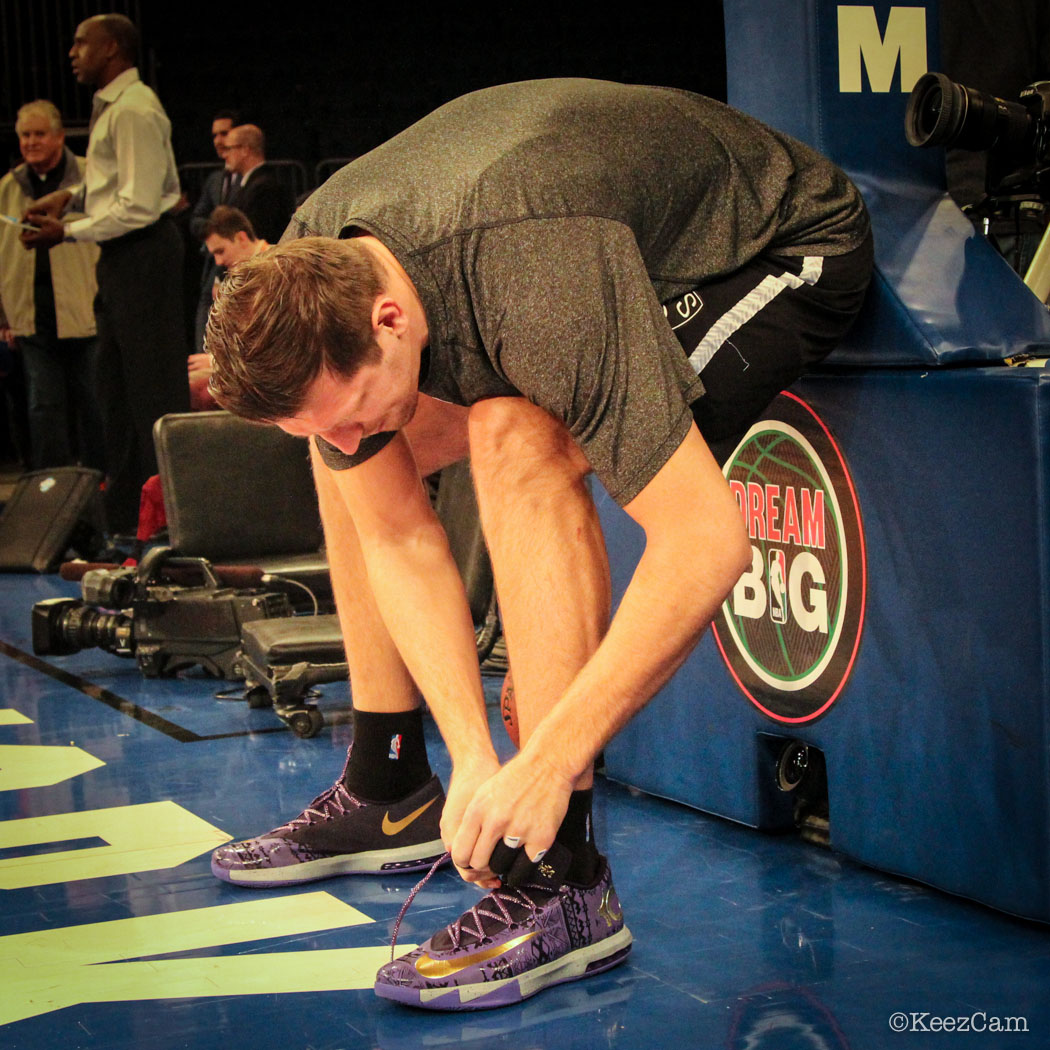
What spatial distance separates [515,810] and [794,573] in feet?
2.36

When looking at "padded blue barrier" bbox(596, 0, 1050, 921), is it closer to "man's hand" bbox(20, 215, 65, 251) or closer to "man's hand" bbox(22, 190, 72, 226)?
"man's hand" bbox(20, 215, 65, 251)

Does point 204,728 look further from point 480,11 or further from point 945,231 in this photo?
point 480,11

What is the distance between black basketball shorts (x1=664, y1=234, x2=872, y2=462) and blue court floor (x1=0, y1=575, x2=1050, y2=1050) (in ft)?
1.96

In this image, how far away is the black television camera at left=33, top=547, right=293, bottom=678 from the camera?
10.7 feet

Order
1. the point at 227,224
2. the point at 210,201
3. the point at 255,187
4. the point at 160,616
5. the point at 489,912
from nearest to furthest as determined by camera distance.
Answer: the point at 489,912 → the point at 160,616 → the point at 227,224 → the point at 255,187 → the point at 210,201

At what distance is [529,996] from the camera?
5.15ft

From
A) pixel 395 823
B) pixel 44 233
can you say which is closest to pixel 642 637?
pixel 395 823

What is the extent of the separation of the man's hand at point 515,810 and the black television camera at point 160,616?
1882mm

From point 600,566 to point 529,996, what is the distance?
0.48 metres

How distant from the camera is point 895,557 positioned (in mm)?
1791

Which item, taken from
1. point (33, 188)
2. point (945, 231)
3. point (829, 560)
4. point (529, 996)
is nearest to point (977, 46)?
point (945, 231)

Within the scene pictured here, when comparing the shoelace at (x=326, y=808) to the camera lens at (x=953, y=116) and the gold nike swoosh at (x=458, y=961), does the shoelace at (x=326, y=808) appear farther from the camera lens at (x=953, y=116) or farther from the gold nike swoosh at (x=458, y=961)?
the camera lens at (x=953, y=116)

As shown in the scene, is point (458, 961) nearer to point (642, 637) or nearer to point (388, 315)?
point (642, 637)

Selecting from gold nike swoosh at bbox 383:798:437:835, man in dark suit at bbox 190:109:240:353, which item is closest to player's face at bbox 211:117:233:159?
man in dark suit at bbox 190:109:240:353
